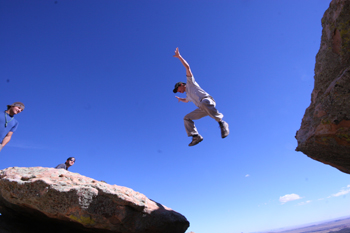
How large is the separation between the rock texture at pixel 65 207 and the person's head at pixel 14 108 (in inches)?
65.1

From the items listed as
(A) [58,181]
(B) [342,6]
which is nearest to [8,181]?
(A) [58,181]

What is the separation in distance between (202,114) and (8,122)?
6.02 m

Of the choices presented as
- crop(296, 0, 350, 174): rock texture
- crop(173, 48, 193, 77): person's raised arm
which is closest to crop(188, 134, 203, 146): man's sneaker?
crop(173, 48, 193, 77): person's raised arm

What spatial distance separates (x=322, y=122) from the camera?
4160 millimetres

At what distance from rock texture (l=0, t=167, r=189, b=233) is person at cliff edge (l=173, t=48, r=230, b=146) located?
3.03 metres

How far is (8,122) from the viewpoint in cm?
572

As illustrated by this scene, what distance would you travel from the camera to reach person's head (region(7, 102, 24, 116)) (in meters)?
5.83

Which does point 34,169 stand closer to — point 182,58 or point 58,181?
point 58,181

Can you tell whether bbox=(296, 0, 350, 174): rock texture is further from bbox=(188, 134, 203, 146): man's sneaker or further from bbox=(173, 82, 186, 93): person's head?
bbox=(173, 82, 186, 93): person's head

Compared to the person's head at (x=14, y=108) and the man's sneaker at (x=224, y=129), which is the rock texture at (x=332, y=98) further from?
the person's head at (x=14, y=108)

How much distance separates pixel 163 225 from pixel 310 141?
485 centimetres

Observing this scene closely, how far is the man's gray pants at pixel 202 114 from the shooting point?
727 centimetres

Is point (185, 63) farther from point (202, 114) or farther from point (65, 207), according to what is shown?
point (65, 207)

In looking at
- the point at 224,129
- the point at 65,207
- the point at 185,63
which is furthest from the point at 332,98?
the point at 65,207
